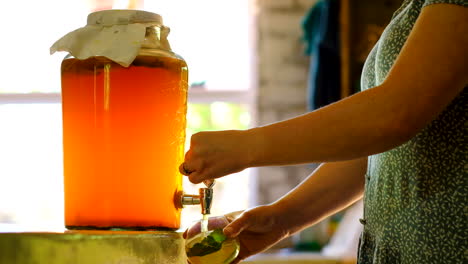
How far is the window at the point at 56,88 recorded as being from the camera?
3248 mm

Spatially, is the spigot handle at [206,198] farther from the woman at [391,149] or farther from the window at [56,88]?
the window at [56,88]

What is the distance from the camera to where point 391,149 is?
86cm

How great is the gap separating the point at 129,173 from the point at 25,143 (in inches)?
103

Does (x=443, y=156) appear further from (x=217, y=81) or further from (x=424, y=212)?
Answer: (x=217, y=81)

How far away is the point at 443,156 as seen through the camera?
87 centimetres

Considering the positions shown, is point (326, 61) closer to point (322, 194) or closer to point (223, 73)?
point (223, 73)

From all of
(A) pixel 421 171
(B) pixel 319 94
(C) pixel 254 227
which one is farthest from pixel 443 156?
(B) pixel 319 94

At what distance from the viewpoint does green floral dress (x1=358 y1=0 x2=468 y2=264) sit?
0.85m

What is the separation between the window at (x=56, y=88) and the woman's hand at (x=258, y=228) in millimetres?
2173

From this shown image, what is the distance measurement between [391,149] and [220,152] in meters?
0.24

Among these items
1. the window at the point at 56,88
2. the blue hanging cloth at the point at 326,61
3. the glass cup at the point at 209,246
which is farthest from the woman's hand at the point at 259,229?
the window at the point at 56,88

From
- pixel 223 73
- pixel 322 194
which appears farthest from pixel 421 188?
pixel 223 73

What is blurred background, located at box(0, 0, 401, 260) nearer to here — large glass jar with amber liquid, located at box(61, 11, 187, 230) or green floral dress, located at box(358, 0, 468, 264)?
green floral dress, located at box(358, 0, 468, 264)

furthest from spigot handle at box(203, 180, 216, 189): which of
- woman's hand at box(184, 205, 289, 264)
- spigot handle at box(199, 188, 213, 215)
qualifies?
woman's hand at box(184, 205, 289, 264)
